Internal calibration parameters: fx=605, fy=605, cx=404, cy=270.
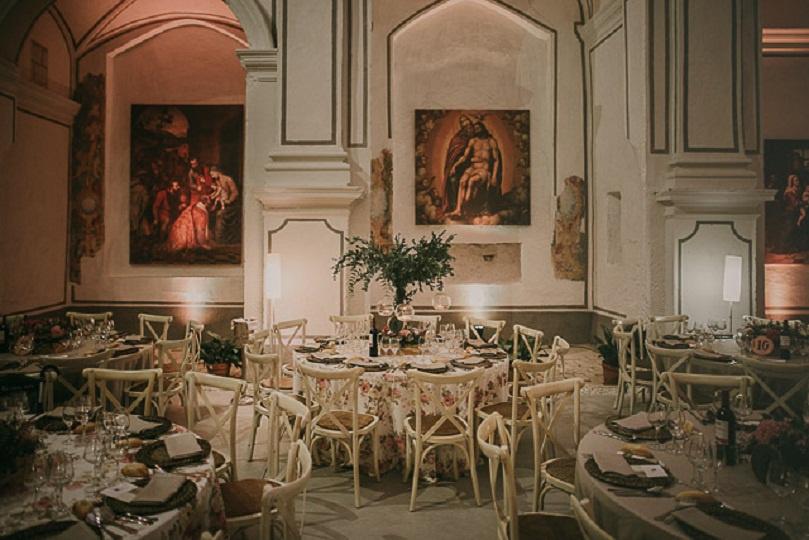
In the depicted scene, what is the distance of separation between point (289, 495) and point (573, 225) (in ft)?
25.5

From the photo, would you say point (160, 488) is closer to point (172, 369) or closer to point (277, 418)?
point (277, 418)

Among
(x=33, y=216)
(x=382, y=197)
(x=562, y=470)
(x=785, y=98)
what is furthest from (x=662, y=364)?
(x=33, y=216)

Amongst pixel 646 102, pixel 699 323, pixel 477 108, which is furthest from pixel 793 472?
pixel 477 108

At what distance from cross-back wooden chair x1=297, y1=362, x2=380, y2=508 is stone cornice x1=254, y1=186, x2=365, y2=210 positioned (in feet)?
8.58

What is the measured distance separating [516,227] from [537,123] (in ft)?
5.27

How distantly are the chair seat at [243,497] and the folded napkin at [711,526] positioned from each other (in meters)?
1.73

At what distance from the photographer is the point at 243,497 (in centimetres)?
279

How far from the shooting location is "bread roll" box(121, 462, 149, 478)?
2287 millimetres

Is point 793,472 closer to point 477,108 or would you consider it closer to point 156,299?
point 477,108

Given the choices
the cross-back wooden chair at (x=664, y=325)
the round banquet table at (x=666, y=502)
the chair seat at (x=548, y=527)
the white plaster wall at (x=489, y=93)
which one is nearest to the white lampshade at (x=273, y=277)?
the white plaster wall at (x=489, y=93)

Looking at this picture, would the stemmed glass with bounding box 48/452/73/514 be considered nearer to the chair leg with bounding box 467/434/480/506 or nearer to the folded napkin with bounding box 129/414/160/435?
the folded napkin with bounding box 129/414/160/435

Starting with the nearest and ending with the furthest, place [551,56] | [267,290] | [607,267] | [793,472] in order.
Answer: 1. [793,472]
2. [267,290]
3. [607,267]
4. [551,56]

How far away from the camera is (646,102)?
22.5 feet

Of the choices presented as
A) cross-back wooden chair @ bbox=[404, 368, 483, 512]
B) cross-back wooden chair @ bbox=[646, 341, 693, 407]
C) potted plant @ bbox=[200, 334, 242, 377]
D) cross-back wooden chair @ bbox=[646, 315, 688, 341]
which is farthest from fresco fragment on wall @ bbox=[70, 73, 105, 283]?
cross-back wooden chair @ bbox=[646, 341, 693, 407]
